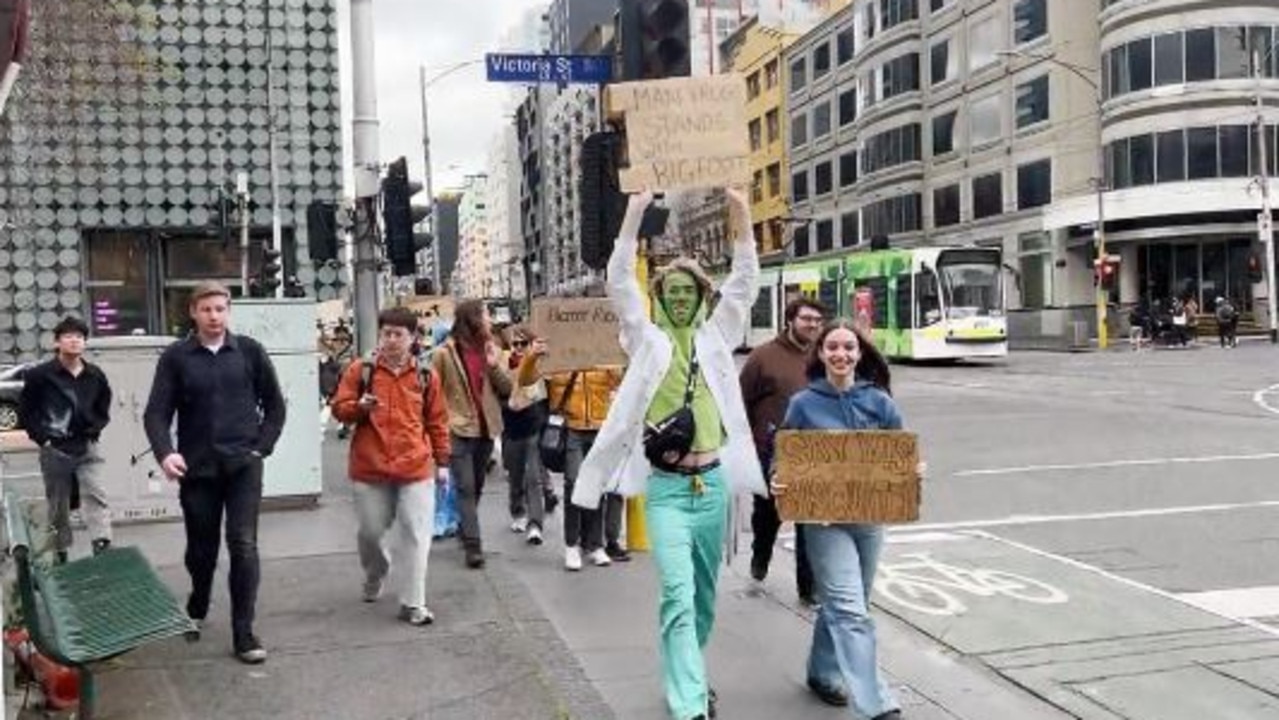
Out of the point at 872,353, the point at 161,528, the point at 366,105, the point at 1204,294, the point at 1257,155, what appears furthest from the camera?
the point at 1204,294

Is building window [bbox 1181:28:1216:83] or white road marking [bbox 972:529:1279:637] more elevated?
building window [bbox 1181:28:1216:83]

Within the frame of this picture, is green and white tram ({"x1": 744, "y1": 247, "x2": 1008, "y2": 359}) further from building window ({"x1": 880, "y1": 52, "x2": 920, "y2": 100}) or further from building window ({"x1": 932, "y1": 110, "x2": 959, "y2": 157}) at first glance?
building window ({"x1": 880, "y1": 52, "x2": 920, "y2": 100})

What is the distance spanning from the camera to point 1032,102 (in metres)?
53.8

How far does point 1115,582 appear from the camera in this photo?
7996 mm

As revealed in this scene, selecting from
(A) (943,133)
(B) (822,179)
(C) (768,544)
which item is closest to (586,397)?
(C) (768,544)

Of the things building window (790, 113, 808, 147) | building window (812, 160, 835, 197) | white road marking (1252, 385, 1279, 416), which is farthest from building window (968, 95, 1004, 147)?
white road marking (1252, 385, 1279, 416)

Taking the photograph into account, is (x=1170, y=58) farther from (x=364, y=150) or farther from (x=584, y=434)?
(x=584, y=434)

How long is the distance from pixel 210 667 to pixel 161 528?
501 centimetres

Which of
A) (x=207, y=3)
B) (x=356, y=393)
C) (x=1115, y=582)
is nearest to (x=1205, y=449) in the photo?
(x=1115, y=582)

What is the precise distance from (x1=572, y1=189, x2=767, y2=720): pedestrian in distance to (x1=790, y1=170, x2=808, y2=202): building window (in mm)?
76936

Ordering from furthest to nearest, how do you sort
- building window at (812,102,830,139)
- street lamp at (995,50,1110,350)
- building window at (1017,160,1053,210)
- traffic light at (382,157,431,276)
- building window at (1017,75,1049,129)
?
1. building window at (812,102,830,139)
2. building window at (1017,160,1053,210)
3. building window at (1017,75,1049,129)
4. street lamp at (995,50,1110,350)
5. traffic light at (382,157,431,276)

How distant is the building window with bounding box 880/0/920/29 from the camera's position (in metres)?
63.9

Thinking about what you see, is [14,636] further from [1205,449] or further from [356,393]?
[1205,449]

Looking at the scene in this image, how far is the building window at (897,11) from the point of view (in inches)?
2515
